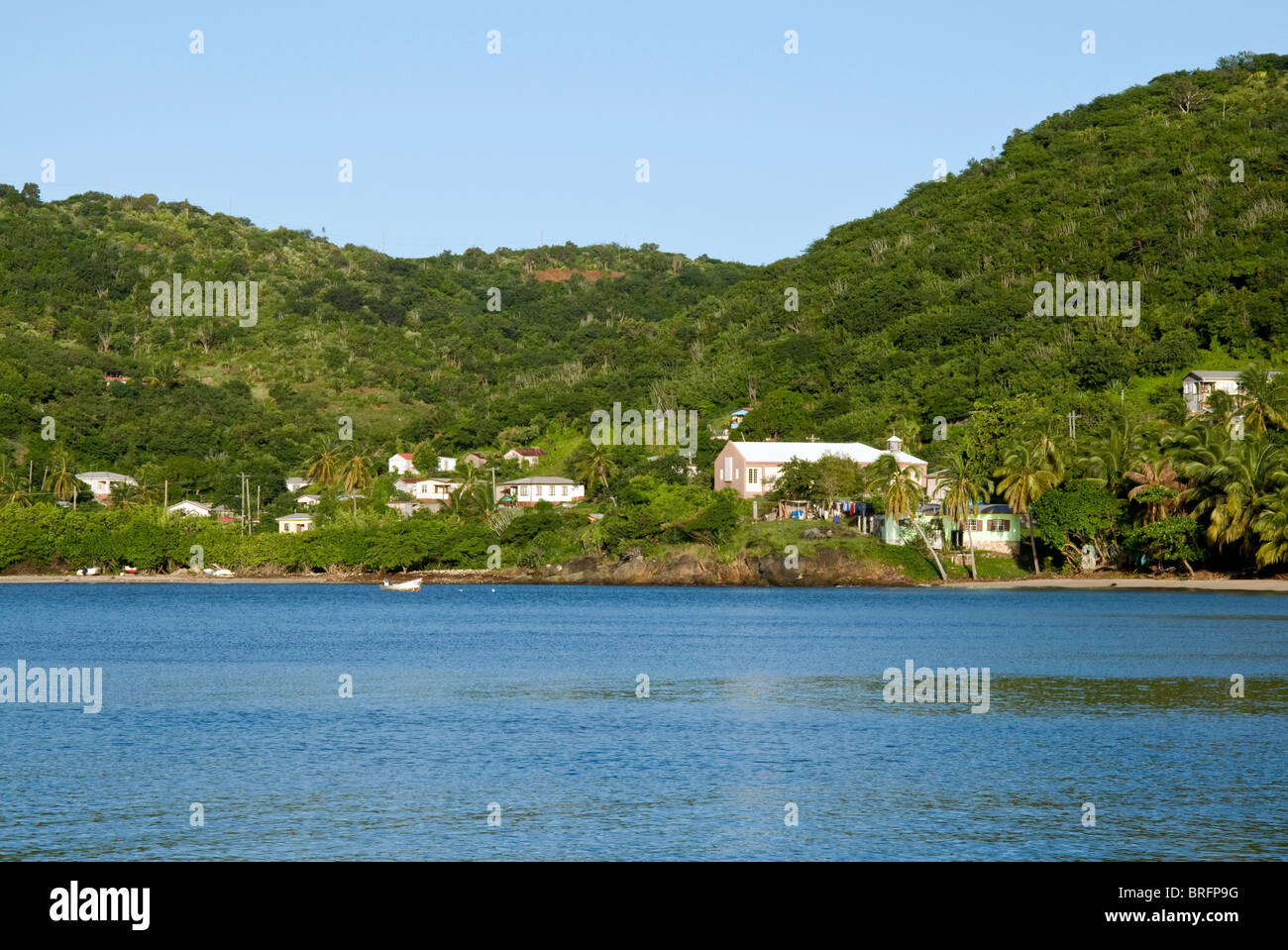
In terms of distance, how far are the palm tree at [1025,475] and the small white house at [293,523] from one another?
6354cm

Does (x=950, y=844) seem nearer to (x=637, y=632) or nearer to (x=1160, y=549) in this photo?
(x=637, y=632)

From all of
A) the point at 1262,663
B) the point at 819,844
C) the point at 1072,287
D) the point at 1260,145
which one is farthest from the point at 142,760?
the point at 1260,145

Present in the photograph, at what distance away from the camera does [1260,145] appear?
15612 centimetres

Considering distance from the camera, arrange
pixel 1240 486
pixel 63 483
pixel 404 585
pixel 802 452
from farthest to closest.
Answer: pixel 63 483, pixel 802 452, pixel 404 585, pixel 1240 486

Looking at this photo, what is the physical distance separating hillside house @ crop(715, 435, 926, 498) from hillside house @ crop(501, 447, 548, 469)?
2567cm

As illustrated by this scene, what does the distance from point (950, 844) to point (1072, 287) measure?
127 metres

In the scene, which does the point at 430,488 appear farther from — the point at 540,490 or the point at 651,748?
the point at 651,748

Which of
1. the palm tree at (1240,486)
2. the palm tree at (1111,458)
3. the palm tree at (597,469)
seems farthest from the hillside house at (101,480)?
the palm tree at (1240,486)

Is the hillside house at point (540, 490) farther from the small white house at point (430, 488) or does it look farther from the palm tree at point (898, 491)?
the palm tree at point (898, 491)

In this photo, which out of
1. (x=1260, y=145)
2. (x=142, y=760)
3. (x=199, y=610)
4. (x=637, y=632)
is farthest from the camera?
(x=1260, y=145)

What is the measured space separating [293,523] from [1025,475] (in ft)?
222

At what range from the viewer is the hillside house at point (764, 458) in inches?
4444

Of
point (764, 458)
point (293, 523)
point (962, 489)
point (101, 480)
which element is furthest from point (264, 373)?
point (962, 489)

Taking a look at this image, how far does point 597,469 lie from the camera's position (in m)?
123
